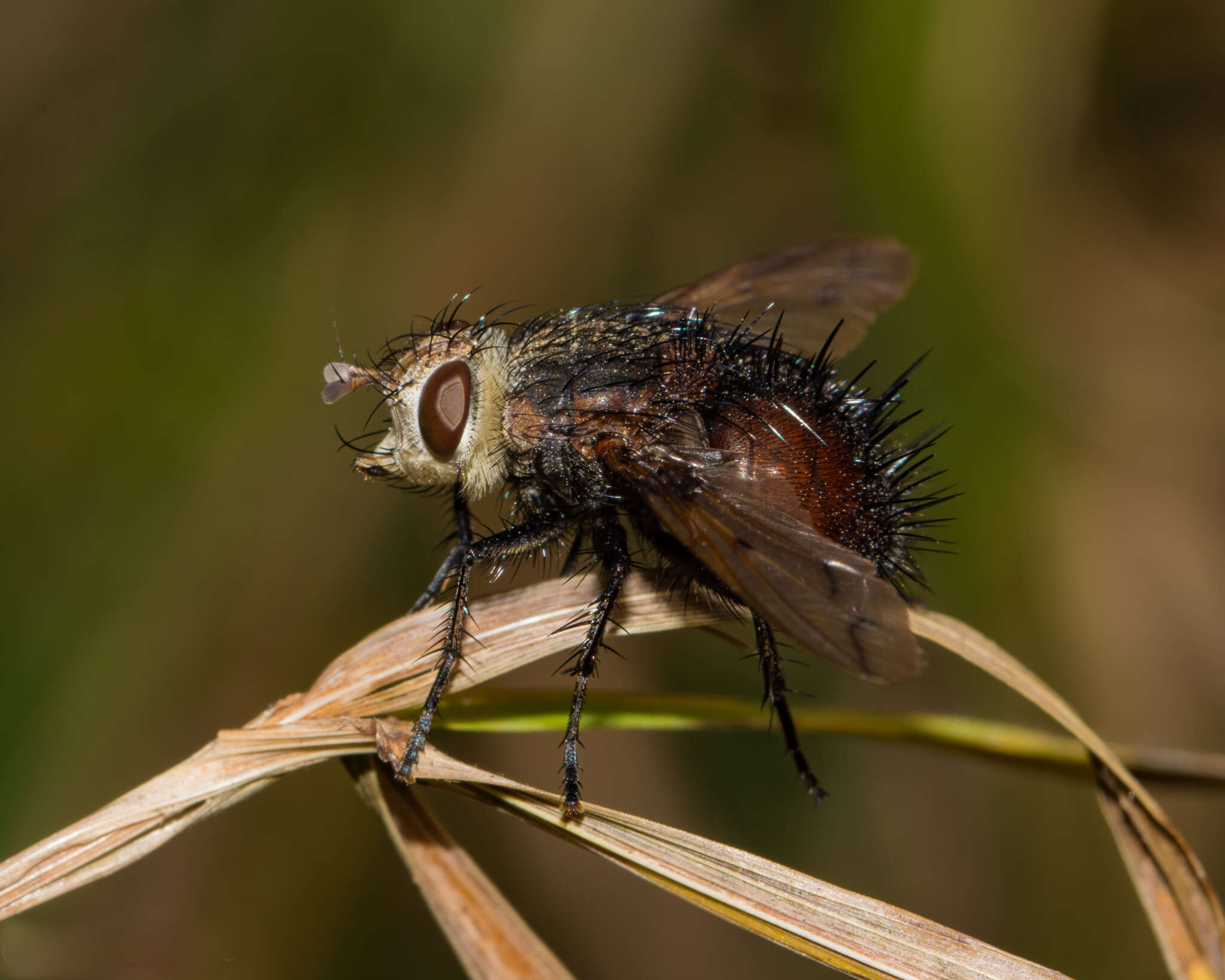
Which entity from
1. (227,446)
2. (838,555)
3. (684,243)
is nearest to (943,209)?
(684,243)

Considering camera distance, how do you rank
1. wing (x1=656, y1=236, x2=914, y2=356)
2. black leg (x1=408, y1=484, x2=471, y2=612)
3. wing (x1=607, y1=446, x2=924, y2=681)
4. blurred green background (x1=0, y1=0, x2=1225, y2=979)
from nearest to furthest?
wing (x1=607, y1=446, x2=924, y2=681), black leg (x1=408, y1=484, x2=471, y2=612), wing (x1=656, y1=236, x2=914, y2=356), blurred green background (x1=0, y1=0, x2=1225, y2=979)

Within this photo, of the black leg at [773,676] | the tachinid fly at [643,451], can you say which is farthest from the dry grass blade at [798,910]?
the black leg at [773,676]

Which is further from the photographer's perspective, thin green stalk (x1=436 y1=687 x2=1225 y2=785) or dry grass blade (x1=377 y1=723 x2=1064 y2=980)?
thin green stalk (x1=436 y1=687 x2=1225 y2=785)

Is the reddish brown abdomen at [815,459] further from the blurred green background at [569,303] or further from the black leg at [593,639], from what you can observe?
the blurred green background at [569,303]

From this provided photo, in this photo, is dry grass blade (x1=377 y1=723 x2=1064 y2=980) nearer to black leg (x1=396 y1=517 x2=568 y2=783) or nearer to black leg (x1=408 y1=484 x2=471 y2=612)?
black leg (x1=396 y1=517 x2=568 y2=783)

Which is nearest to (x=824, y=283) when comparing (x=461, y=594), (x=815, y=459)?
(x=815, y=459)

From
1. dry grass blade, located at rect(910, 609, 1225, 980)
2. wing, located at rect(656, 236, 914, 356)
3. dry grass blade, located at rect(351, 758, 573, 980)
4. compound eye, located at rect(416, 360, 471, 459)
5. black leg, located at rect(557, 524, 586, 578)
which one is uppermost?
wing, located at rect(656, 236, 914, 356)

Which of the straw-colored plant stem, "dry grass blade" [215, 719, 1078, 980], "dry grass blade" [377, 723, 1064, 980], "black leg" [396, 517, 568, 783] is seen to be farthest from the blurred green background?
"dry grass blade" [377, 723, 1064, 980]
